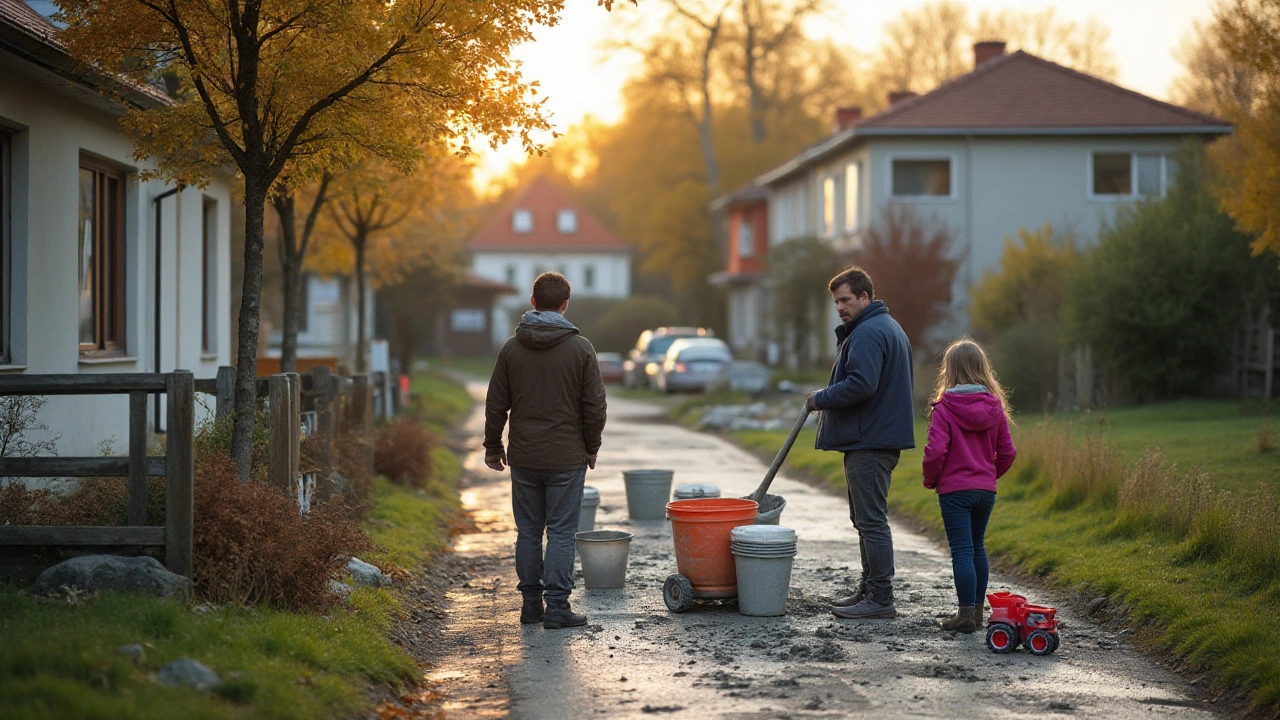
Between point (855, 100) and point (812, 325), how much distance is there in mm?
25977

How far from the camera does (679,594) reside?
26.9 feet

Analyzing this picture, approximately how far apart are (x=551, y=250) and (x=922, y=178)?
48794 millimetres

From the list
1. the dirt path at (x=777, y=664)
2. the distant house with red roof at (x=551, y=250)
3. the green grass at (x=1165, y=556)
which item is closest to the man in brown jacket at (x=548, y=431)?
the dirt path at (x=777, y=664)

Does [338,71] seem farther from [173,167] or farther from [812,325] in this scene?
[812,325]

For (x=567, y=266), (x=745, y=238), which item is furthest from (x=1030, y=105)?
(x=567, y=266)

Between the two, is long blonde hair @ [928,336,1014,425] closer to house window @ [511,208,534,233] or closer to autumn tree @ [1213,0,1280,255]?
autumn tree @ [1213,0,1280,255]

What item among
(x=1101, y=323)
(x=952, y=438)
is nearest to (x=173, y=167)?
(x=952, y=438)

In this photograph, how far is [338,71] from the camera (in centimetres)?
822

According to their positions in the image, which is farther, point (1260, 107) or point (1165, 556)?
point (1260, 107)

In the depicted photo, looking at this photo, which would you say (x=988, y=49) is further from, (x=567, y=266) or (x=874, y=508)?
(x=567, y=266)

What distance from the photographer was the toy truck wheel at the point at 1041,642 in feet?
23.0

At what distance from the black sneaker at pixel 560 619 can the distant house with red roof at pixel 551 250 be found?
7276 centimetres

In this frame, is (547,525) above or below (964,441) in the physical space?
below

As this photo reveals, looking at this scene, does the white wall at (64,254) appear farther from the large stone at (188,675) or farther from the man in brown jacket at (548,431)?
the large stone at (188,675)
